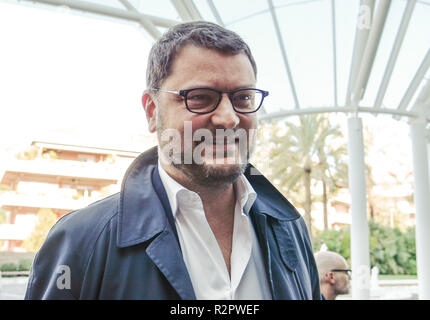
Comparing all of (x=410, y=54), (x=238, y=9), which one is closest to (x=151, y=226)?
(x=238, y=9)

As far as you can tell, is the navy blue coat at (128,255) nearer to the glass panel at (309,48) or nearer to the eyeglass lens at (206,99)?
the eyeglass lens at (206,99)

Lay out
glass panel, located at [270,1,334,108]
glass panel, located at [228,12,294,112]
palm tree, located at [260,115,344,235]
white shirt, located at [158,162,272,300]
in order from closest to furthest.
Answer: white shirt, located at [158,162,272,300] < glass panel, located at [228,12,294,112] < glass panel, located at [270,1,334,108] < palm tree, located at [260,115,344,235]

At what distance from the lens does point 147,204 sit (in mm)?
952

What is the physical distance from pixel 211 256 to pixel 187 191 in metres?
0.16

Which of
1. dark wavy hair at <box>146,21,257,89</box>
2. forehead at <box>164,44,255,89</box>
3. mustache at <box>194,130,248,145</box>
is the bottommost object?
mustache at <box>194,130,248,145</box>

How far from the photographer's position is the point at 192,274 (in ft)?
3.07

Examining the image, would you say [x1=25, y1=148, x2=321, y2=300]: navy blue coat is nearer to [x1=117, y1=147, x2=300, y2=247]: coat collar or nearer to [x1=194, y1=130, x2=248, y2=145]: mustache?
[x1=117, y1=147, x2=300, y2=247]: coat collar

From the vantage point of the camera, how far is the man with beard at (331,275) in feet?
9.81

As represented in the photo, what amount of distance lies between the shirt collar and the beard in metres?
0.05

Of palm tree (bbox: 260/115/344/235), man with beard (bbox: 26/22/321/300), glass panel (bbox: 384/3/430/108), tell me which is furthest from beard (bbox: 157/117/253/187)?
palm tree (bbox: 260/115/344/235)

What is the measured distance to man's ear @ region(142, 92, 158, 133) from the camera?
3.38 feet

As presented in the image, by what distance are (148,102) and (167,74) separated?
0.38ft
